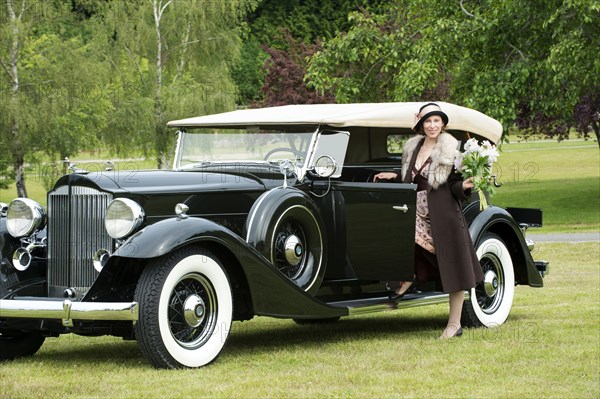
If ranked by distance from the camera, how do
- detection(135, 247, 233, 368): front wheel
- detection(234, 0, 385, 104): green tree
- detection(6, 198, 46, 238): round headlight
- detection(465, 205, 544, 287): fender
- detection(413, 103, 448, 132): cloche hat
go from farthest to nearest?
detection(234, 0, 385, 104): green tree
detection(465, 205, 544, 287): fender
detection(413, 103, 448, 132): cloche hat
detection(6, 198, 46, 238): round headlight
detection(135, 247, 233, 368): front wheel

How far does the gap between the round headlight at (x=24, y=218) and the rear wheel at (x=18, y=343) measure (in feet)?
2.49

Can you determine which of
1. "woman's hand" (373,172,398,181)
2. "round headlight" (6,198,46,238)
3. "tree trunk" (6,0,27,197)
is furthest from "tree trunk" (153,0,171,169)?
"round headlight" (6,198,46,238)

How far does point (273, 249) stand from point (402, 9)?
18390 millimetres

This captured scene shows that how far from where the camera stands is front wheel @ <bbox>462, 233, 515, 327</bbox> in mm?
8867

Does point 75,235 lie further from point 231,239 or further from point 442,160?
point 442,160

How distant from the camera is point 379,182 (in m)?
8.28

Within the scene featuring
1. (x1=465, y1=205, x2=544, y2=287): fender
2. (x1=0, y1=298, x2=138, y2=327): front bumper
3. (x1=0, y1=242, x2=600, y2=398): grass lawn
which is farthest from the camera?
(x1=465, y1=205, x2=544, y2=287): fender

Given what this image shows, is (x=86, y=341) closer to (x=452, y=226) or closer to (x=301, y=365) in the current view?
(x=301, y=365)

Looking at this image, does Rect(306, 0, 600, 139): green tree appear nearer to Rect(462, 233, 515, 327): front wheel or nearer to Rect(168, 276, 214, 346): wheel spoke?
Rect(462, 233, 515, 327): front wheel

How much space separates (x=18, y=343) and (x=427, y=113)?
3.61 metres

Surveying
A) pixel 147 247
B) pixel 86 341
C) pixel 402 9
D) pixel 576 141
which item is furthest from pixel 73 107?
pixel 576 141

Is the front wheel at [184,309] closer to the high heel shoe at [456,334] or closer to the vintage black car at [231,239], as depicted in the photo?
the vintage black car at [231,239]

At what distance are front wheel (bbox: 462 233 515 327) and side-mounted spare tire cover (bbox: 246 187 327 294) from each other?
1668 mm

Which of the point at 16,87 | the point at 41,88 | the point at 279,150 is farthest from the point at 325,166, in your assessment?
the point at 16,87
